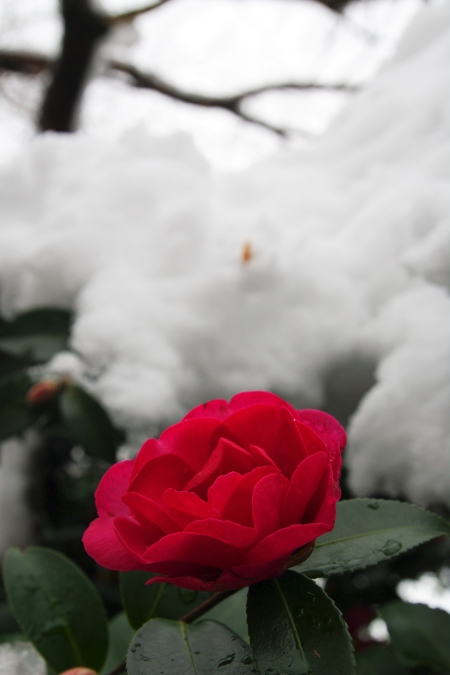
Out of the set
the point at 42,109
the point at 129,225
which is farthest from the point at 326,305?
the point at 42,109

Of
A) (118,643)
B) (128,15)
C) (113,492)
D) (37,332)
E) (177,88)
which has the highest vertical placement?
(128,15)

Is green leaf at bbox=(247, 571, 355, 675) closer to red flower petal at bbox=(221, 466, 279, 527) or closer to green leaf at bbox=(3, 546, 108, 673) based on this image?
red flower petal at bbox=(221, 466, 279, 527)

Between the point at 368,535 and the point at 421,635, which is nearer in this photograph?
the point at 368,535

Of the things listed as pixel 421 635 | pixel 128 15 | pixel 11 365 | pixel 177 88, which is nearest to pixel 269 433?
pixel 421 635

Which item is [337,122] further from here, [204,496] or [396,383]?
[204,496]

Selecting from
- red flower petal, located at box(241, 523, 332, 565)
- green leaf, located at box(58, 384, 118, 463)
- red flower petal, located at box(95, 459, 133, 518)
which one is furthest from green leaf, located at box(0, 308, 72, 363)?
red flower petal, located at box(241, 523, 332, 565)

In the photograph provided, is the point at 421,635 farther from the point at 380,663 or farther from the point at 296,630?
the point at 296,630

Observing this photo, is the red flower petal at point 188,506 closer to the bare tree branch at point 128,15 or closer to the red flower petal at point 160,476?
the red flower petal at point 160,476
